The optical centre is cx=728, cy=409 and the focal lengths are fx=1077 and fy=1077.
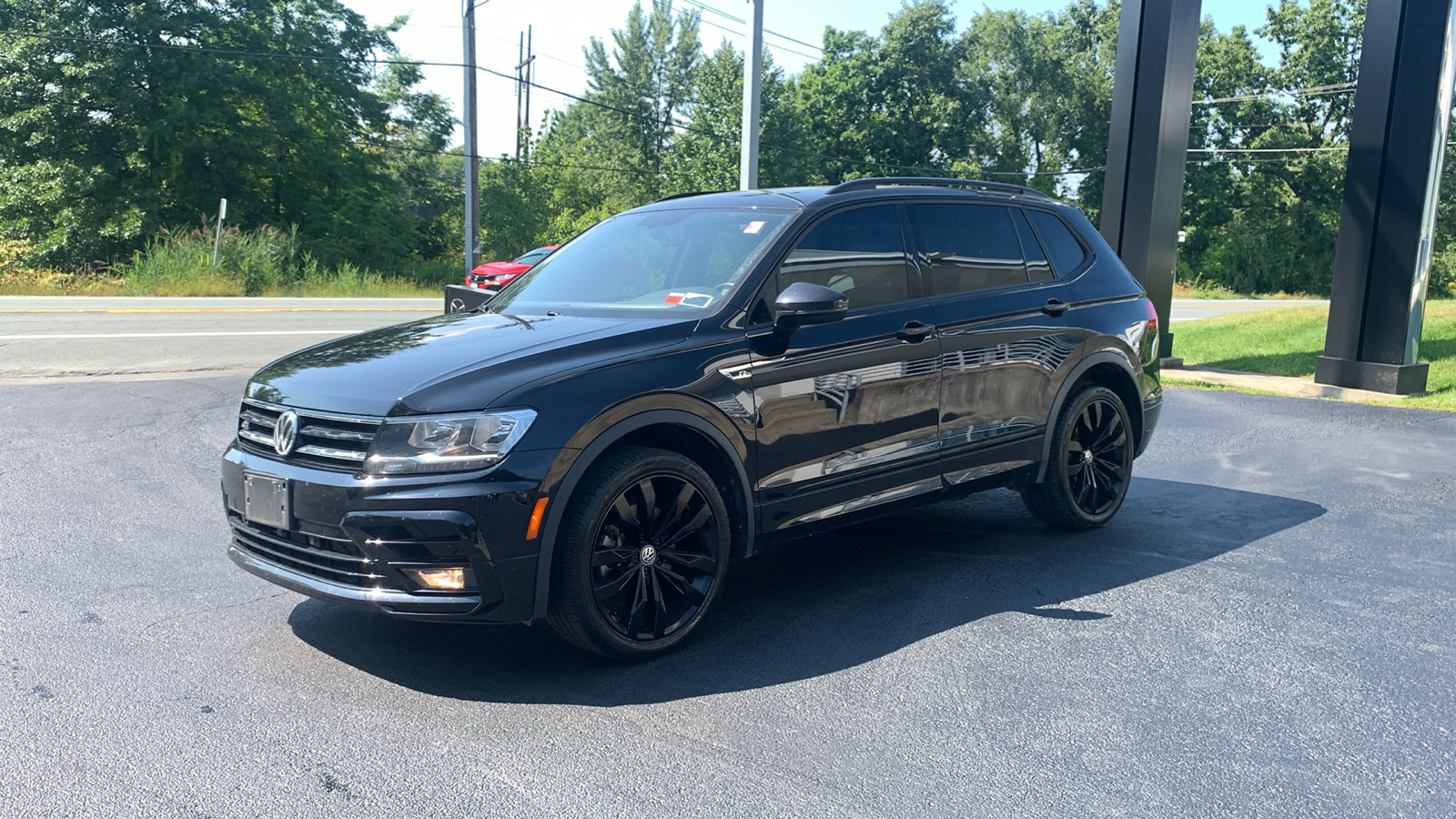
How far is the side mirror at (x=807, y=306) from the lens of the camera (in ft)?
13.9

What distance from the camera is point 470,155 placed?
33031mm

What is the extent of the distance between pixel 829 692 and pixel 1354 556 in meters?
3.40

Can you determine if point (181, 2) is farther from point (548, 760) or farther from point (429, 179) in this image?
point (548, 760)

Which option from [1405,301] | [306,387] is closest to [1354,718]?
[306,387]

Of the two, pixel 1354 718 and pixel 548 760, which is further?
pixel 1354 718

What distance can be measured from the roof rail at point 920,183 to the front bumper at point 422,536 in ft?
7.17

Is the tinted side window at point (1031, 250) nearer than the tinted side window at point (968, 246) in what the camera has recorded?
No

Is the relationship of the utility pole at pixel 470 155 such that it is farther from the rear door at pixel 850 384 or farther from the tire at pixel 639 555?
the tire at pixel 639 555

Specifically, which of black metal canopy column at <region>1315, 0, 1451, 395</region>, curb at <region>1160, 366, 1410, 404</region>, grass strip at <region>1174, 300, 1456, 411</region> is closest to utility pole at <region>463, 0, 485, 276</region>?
grass strip at <region>1174, 300, 1456, 411</region>

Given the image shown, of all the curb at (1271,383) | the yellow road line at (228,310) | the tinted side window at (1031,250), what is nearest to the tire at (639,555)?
the tinted side window at (1031,250)

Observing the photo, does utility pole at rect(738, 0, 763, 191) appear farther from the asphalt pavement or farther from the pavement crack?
the pavement crack

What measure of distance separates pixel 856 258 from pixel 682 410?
4.35ft

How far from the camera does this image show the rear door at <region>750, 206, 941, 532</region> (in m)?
4.42

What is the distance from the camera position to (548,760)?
3221mm
